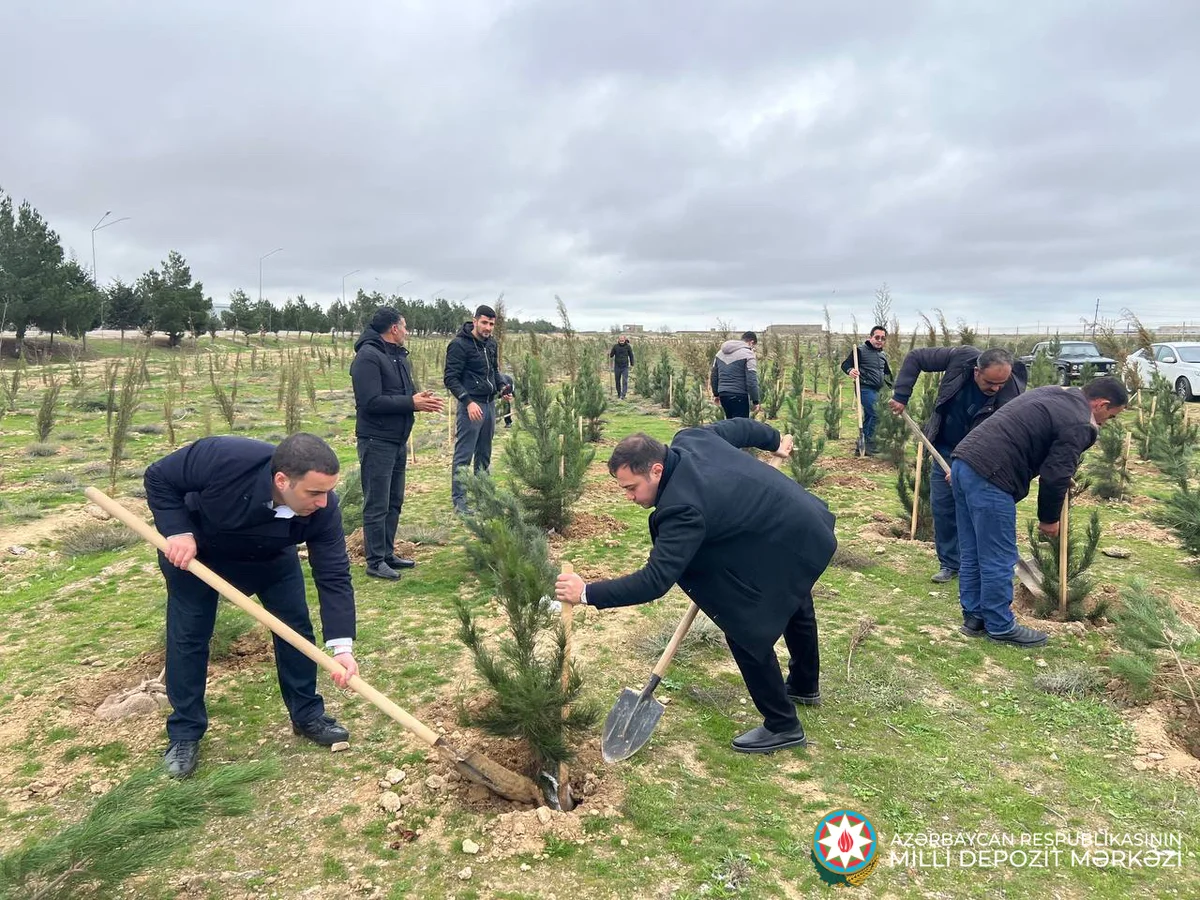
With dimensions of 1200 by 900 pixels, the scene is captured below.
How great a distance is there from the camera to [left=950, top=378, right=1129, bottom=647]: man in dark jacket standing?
12.8 feet

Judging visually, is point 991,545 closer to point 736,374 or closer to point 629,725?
point 629,725

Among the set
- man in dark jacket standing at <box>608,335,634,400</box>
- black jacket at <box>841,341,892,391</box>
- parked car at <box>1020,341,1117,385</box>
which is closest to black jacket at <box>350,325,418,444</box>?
black jacket at <box>841,341,892,391</box>

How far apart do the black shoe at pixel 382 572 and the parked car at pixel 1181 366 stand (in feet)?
56.8

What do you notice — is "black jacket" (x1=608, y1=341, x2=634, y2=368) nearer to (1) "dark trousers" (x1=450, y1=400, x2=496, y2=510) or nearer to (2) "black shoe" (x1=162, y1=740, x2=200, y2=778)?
(1) "dark trousers" (x1=450, y1=400, x2=496, y2=510)

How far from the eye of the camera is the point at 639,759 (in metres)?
3.08

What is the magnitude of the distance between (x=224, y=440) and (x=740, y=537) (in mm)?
2087

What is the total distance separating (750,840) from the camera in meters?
2.59

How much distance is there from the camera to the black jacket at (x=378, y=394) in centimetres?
489

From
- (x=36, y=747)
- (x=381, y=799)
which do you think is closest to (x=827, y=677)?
(x=381, y=799)

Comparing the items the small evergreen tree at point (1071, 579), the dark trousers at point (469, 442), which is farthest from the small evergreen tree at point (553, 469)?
the small evergreen tree at point (1071, 579)

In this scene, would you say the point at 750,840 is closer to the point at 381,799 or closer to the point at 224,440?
the point at 381,799

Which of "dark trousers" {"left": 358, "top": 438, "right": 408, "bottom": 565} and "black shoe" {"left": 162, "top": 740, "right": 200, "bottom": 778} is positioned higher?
"dark trousers" {"left": 358, "top": 438, "right": 408, "bottom": 565}

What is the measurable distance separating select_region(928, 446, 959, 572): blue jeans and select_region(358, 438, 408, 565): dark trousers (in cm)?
393

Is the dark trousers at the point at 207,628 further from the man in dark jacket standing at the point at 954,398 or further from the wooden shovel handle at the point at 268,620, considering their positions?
the man in dark jacket standing at the point at 954,398
